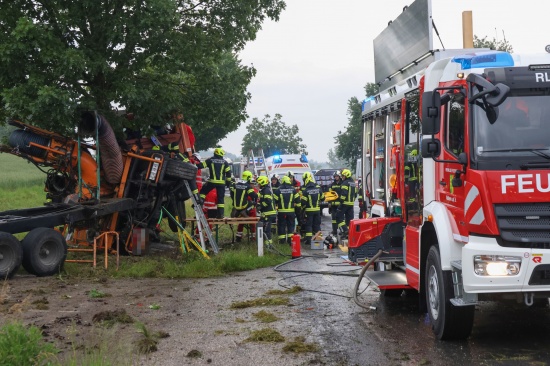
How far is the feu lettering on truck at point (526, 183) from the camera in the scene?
6648 mm

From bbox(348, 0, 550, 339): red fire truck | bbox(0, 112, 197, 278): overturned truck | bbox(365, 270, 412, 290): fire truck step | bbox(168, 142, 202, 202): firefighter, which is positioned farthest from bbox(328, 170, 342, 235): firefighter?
bbox(348, 0, 550, 339): red fire truck

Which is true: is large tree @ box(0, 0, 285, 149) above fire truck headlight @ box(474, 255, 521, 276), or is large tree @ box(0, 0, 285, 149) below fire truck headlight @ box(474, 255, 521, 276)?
above

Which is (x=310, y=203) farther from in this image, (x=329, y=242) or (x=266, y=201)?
(x=266, y=201)

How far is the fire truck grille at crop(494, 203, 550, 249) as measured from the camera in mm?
6621

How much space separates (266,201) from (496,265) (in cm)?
1120

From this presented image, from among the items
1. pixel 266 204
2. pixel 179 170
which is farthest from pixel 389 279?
pixel 266 204

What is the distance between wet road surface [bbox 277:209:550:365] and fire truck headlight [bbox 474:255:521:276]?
0.79 m

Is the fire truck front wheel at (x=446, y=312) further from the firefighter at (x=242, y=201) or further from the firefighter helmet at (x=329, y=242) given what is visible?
the firefighter at (x=242, y=201)

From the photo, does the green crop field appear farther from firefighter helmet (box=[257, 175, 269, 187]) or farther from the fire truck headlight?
the fire truck headlight

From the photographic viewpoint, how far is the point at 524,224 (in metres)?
6.65

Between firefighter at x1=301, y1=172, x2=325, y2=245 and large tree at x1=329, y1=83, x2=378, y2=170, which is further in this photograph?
large tree at x1=329, y1=83, x2=378, y2=170

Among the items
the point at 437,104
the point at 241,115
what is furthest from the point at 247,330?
the point at 241,115

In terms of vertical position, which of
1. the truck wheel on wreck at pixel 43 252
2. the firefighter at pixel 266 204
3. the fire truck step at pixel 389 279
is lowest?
the fire truck step at pixel 389 279

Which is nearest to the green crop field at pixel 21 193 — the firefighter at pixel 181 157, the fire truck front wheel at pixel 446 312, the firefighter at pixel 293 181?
the firefighter at pixel 293 181
